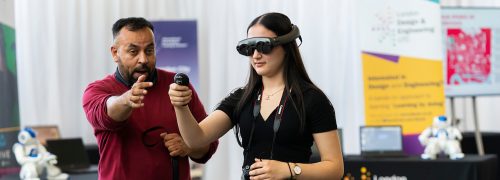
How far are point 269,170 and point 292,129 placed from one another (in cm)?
15

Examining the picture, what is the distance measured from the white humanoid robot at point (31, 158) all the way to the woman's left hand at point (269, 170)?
2873 mm

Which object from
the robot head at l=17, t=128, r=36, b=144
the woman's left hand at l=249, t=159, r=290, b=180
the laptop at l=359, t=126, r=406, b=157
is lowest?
the laptop at l=359, t=126, r=406, b=157

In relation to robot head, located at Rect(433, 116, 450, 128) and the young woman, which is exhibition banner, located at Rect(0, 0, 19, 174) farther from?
robot head, located at Rect(433, 116, 450, 128)

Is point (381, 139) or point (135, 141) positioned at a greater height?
point (135, 141)

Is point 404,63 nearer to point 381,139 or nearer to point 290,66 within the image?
point 381,139

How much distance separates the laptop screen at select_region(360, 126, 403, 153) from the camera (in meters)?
5.76

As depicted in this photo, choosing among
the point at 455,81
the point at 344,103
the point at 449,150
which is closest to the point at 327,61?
the point at 344,103

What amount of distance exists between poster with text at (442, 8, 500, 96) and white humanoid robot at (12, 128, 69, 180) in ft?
9.94

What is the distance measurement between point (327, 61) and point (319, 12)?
0.47 meters

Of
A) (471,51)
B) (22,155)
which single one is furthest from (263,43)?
(471,51)

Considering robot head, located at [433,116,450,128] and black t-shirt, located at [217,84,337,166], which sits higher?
black t-shirt, located at [217,84,337,166]

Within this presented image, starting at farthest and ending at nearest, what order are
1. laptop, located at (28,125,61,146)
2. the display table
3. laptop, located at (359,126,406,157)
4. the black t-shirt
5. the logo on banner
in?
laptop, located at (28,125,61,146), laptop, located at (359,126,406,157), the logo on banner, the display table, the black t-shirt

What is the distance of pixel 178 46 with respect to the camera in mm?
7438

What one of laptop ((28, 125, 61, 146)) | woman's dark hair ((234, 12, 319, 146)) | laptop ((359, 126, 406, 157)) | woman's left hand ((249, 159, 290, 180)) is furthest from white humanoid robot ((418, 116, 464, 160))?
woman's left hand ((249, 159, 290, 180))
